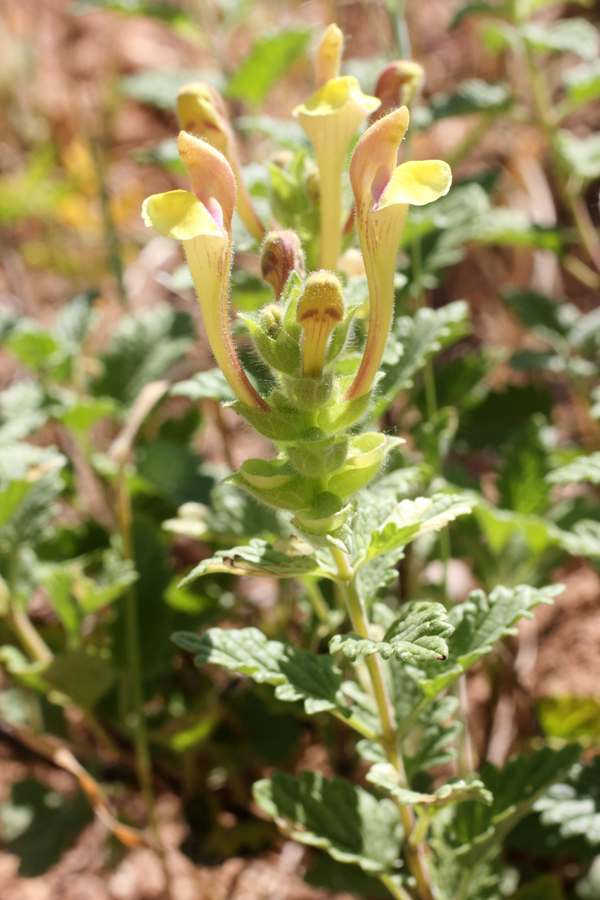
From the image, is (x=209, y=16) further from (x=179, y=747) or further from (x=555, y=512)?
(x=179, y=747)

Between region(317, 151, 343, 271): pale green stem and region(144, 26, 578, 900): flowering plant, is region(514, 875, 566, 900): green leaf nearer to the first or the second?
region(144, 26, 578, 900): flowering plant

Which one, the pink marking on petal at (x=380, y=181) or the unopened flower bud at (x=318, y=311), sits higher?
the pink marking on petal at (x=380, y=181)

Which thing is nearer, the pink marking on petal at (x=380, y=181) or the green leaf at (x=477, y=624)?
the pink marking on petal at (x=380, y=181)

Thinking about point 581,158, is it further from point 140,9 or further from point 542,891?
point 542,891

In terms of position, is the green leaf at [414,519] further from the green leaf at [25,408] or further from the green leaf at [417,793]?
the green leaf at [25,408]

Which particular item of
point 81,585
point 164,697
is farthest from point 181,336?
point 164,697

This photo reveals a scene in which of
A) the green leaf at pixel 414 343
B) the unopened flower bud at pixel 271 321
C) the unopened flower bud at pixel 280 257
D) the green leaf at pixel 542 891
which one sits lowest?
the green leaf at pixel 542 891

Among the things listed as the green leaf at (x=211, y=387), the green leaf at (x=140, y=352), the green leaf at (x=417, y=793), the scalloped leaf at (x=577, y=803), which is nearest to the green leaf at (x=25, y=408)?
the green leaf at (x=140, y=352)
